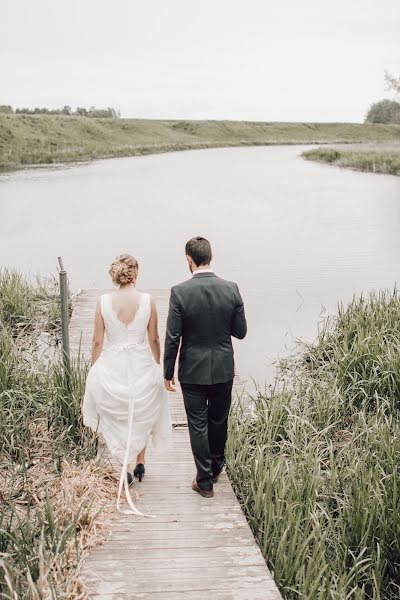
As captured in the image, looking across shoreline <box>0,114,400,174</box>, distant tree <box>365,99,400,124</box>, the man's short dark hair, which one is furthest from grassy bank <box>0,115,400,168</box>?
the man's short dark hair

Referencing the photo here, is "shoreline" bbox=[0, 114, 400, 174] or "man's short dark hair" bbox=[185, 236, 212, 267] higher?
"shoreline" bbox=[0, 114, 400, 174]

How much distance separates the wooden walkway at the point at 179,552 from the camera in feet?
11.3

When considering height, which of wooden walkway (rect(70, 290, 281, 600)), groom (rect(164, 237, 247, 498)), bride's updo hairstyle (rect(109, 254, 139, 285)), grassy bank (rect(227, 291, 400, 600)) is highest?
bride's updo hairstyle (rect(109, 254, 139, 285))

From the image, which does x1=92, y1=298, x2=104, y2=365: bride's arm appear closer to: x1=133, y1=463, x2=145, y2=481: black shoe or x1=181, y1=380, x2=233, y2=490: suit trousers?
x1=181, y1=380, x2=233, y2=490: suit trousers

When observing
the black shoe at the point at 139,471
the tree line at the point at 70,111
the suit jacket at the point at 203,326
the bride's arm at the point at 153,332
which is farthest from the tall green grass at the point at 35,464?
the tree line at the point at 70,111

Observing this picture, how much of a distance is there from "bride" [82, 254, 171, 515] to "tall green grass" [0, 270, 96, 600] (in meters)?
0.46

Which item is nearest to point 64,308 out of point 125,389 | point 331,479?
point 125,389

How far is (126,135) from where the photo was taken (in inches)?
2712

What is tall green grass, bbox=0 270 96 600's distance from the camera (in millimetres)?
3418

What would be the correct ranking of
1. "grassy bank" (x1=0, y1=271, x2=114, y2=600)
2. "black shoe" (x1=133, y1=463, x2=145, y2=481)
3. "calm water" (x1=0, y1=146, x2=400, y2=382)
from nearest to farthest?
"grassy bank" (x1=0, y1=271, x2=114, y2=600)
"black shoe" (x1=133, y1=463, x2=145, y2=481)
"calm water" (x1=0, y1=146, x2=400, y2=382)

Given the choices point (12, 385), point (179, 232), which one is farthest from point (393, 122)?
point (12, 385)

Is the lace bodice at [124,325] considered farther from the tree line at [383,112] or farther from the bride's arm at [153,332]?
the tree line at [383,112]

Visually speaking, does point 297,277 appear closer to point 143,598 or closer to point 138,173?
point 143,598

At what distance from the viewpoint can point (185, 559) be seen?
3.71 meters
